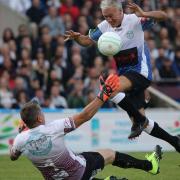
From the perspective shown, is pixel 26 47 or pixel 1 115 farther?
pixel 26 47

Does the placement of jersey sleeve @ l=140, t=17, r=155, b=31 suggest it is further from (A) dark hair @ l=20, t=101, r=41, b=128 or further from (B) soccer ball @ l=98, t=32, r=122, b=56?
(A) dark hair @ l=20, t=101, r=41, b=128

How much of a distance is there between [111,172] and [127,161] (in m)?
2.11

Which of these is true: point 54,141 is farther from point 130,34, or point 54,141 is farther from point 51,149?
point 130,34

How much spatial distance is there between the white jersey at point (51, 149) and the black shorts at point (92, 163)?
0.16m

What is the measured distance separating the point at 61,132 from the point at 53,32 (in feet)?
35.7

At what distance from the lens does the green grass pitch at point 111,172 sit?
10980 mm

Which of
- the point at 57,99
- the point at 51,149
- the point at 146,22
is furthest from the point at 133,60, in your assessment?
the point at 57,99

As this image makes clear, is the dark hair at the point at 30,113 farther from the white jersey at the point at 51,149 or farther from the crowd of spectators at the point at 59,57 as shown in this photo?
the crowd of spectators at the point at 59,57

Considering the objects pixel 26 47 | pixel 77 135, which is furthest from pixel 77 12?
pixel 77 135

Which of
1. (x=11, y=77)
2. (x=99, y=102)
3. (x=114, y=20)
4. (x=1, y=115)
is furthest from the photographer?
(x=11, y=77)

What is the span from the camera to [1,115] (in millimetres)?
15312

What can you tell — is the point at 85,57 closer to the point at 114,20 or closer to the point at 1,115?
the point at 1,115

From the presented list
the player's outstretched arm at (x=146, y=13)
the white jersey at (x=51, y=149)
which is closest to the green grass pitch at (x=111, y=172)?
the white jersey at (x=51, y=149)

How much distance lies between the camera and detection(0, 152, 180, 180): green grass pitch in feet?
36.0
